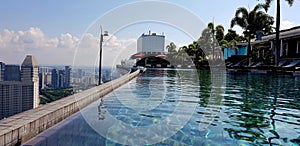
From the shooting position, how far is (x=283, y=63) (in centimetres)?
2514

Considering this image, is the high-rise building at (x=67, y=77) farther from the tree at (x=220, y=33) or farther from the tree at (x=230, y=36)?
the tree at (x=230, y=36)

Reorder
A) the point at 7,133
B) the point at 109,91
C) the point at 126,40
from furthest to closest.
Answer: the point at 109,91 < the point at 126,40 < the point at 7,133

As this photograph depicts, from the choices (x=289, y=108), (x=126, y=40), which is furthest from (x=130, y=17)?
(x=289, y=108)

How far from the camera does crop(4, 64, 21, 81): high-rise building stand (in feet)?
22.9

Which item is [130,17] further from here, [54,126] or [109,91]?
[109,91]

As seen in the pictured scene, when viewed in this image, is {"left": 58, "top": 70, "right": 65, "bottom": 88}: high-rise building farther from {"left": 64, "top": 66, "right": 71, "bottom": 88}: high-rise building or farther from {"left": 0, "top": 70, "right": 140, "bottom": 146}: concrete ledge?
{"left": 0, "top": 70, "right": 140, "bottom": 146}: concrete ledge

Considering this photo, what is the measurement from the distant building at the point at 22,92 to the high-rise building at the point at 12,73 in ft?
0.45

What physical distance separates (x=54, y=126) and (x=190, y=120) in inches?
94.5

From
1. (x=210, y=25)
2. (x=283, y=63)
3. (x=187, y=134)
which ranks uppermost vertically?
(x=210, y=25)

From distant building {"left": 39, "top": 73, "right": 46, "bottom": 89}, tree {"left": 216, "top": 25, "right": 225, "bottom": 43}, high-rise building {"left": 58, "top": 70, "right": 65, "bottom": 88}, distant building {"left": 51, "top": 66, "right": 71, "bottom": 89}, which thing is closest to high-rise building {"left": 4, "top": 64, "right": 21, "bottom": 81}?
distant building {"left": 39, "top": 73, "right": 46, "bottom": 89}

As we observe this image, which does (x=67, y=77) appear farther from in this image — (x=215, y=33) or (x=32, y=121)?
(x=215, y=33)

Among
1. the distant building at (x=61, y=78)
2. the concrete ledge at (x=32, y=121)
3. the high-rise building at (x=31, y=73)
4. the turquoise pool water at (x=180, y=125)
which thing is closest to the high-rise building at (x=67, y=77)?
the distant building at (x=61, y=78)

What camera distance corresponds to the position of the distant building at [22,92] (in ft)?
18.9

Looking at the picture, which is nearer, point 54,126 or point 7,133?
point 7,133
